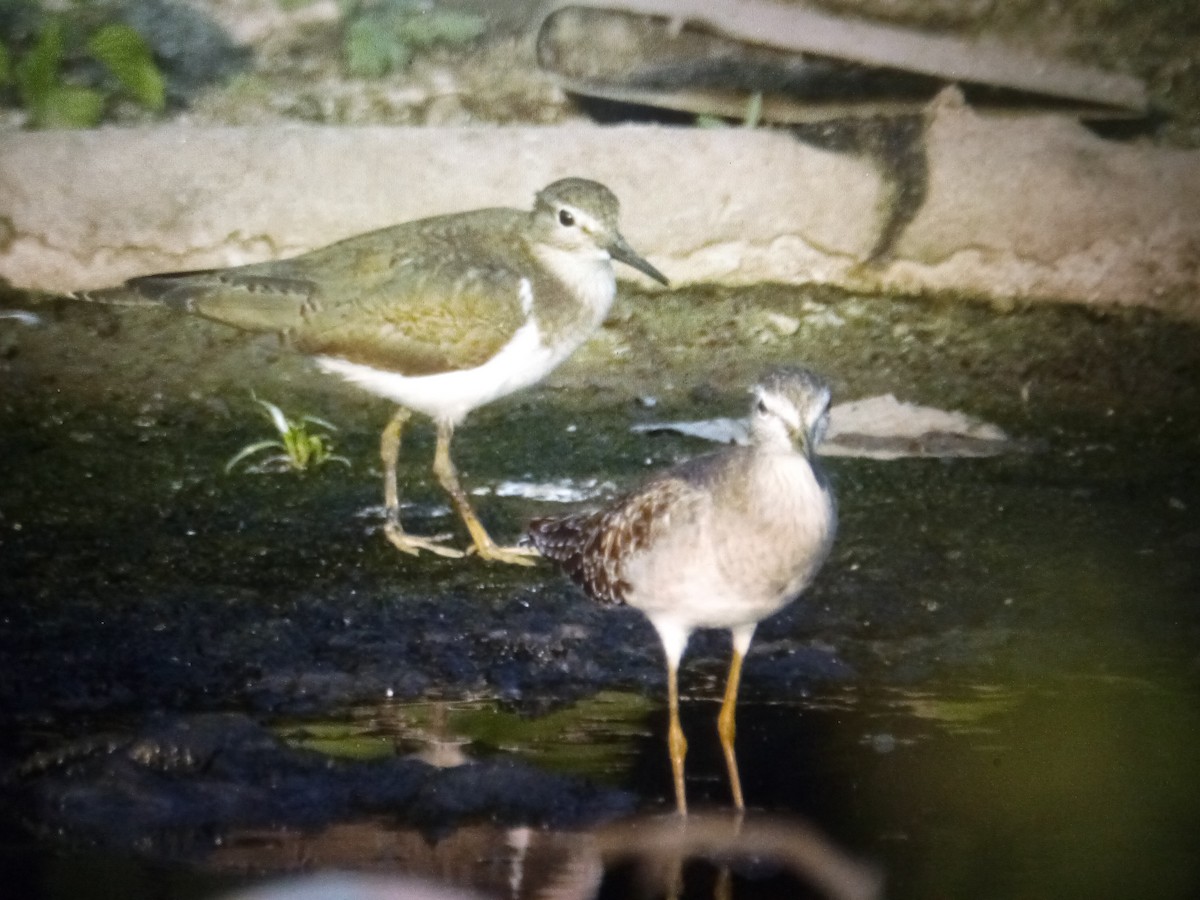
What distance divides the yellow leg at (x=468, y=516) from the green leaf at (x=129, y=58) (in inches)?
104

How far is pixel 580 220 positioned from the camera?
5926mm

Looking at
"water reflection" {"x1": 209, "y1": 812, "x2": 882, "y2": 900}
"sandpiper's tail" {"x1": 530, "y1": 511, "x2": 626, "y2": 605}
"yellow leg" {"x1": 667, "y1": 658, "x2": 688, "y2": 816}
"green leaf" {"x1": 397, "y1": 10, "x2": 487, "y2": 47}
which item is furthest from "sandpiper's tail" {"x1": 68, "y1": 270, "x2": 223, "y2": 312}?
"green leaf" {"x1": 397, "y1": 10, "x2": 487, "y2": 47}

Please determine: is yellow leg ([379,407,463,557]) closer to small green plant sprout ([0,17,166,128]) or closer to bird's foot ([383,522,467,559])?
bird's foot ([383,522,467,559])

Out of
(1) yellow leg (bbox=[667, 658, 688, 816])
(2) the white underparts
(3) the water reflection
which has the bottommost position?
(3) the water reflection

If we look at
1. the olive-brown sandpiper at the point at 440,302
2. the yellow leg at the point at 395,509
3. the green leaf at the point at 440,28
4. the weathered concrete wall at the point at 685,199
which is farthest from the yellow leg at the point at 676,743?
the green leaf at the point at 440,28

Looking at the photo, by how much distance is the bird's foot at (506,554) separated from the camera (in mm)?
5805

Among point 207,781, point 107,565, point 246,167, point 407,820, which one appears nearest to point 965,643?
point 407,820

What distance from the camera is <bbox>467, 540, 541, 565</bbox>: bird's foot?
19.0ft

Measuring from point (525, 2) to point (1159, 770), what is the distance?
522 cm

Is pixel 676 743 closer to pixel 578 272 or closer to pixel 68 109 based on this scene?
pixel 578 272

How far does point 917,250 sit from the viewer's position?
7.43m

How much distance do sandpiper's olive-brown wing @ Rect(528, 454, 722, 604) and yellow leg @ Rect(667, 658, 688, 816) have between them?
27cm

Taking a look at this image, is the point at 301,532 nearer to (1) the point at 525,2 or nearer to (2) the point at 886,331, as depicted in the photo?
(2) the point at 886,331

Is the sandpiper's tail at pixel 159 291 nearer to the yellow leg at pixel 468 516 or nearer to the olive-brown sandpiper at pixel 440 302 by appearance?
the olive-brown sandpiper at pixel 440 302
